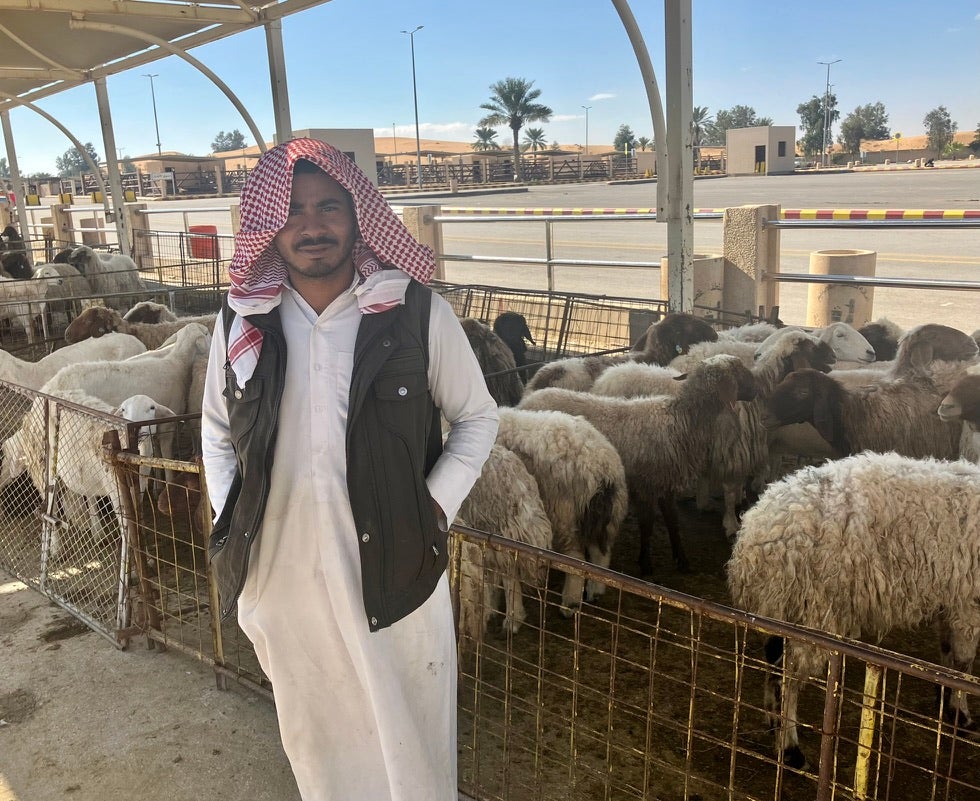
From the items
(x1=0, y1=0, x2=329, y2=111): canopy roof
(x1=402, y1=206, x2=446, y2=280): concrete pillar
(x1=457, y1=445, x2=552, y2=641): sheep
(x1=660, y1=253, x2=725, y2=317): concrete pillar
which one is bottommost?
(x1=457, y1=445, x2=552, y2=641): sheep

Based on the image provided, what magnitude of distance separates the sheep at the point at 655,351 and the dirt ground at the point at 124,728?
3.56m

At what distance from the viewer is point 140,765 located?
352cm

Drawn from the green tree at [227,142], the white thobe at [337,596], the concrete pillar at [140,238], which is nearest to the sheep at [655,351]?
the white thobe at [337,596]

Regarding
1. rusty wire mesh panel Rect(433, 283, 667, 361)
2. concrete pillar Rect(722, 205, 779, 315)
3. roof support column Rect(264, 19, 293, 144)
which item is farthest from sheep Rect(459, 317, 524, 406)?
roof support column Rect(264, 19, 293, 144)

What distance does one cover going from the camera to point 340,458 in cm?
231

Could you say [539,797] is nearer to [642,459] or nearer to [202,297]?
[642,459]

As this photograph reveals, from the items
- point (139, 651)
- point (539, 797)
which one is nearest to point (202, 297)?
point (139, 651)

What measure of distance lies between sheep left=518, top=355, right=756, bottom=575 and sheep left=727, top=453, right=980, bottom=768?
5.56 ft

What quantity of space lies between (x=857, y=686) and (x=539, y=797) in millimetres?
1803

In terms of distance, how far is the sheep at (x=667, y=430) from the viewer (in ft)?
17.4

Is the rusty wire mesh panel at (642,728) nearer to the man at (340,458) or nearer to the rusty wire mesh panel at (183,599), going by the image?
the man at (340,458)

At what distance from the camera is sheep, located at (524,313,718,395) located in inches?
261

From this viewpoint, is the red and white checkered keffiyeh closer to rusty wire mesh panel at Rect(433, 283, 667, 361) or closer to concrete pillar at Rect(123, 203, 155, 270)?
rusty wire mesh panel at Rect(433, 283, 667, 361)

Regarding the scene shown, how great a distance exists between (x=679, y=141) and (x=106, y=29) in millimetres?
6270
